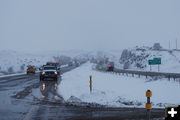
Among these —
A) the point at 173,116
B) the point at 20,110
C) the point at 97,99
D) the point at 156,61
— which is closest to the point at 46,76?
the point at 156,61

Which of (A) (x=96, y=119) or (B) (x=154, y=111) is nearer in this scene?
(A) (x=96, y=119)

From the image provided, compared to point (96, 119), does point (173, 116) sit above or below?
above

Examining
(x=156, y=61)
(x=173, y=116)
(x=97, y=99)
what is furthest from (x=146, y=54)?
(x=173, y=116)

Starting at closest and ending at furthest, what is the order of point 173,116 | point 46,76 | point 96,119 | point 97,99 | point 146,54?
point 173,116
point 96,119
point 97,99
point 46,76
point 146,54

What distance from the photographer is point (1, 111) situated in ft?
49.4

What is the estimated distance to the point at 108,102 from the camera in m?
18.2

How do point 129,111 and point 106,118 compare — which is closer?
point 106,118

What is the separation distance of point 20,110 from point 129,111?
4735 millimetres

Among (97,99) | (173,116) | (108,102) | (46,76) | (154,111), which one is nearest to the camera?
(173,116)

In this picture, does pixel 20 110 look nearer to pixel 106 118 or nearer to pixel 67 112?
pixel 67 112

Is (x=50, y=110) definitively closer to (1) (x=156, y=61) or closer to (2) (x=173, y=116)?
A: (2) (x=173, y=116)

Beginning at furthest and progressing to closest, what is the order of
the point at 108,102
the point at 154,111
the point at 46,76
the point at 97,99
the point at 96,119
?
the point at 46,76
the point at 97,99
the point at 108,102
the point at 154,111
the point at 96,119

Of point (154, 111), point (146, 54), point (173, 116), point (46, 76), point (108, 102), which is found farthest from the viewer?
point (146, 54)

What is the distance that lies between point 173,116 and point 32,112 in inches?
361
